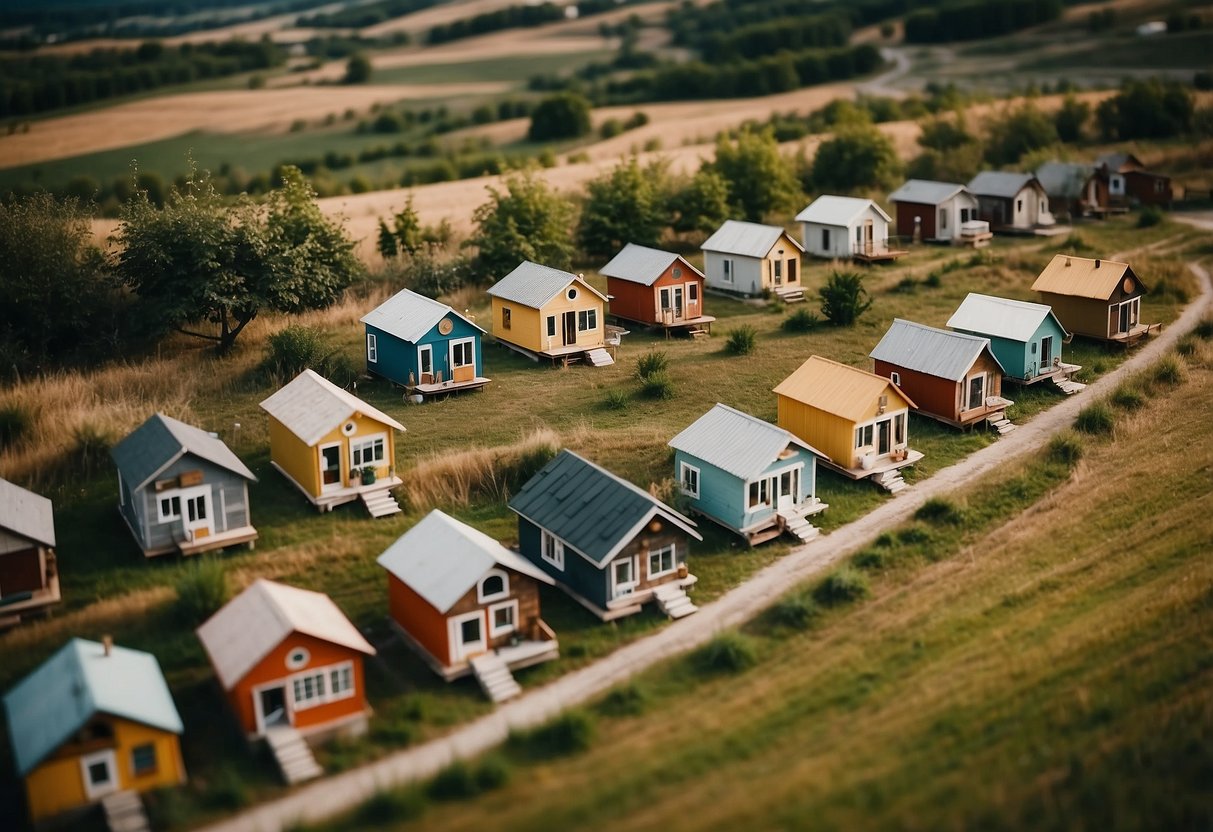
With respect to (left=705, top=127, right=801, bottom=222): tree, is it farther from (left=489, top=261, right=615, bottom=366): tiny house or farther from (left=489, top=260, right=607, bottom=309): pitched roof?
(left=489, top=261, right=615, bottom=366): tiny house

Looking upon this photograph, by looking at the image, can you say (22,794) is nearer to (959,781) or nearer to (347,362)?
(959,781)

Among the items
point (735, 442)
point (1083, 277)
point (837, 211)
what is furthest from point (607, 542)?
point (837, 211)

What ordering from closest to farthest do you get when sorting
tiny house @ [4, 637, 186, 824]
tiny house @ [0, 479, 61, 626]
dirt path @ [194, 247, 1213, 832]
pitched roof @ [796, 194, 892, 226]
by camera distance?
tiny house @ [4, 637, 186, 824] < dirt path @ [194, 247, 1213, 832] < tiny house @ [0, 479, 61, 626] < pitched roof @ [796, 194, 892, 226]

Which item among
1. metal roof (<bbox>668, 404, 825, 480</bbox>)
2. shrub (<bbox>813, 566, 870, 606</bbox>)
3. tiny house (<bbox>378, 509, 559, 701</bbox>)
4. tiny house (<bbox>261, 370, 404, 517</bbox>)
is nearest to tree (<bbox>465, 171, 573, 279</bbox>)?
tiny house (<bbox>261, 370, 404, 517</bbox>)

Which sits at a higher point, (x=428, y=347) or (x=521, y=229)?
(x=521, y=229)

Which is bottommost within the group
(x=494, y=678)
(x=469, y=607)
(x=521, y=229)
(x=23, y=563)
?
(x=494, y=678)

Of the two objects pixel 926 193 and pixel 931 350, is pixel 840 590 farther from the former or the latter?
pixel 926 193
